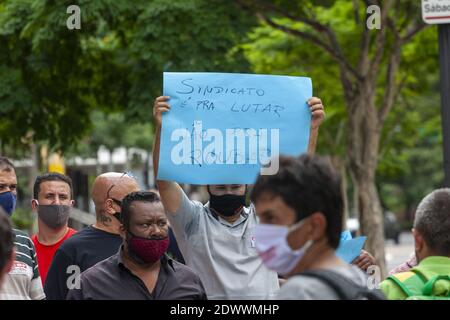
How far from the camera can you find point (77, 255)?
19.6 ft

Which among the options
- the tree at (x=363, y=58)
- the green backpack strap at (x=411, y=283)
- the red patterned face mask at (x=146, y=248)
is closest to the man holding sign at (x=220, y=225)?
the red patterned face mask at (x=146, y=248)

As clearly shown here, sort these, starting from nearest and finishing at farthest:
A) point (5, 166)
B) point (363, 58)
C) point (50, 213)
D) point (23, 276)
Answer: point (23, 276) < point (5, 166) < point (50, 213) < point (363, 58)

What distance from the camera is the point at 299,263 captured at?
3457mm

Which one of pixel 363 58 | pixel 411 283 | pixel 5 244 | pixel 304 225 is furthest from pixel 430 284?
pixel 363 58

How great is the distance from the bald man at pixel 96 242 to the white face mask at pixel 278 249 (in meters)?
2.43

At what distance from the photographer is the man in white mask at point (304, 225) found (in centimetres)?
344

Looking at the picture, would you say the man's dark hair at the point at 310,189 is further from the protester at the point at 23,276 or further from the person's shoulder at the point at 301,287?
the protester at the point at 23,276

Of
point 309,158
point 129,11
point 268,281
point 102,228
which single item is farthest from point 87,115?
point 309,158

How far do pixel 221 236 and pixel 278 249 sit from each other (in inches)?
84.5

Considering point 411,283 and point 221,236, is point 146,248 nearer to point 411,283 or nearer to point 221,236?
point 221,236

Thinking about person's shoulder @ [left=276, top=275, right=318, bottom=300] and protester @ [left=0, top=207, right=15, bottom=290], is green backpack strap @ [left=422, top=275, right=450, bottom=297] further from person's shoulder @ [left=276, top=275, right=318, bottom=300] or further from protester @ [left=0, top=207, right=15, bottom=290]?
protester @ [left=0, top=207, right=15, bottom=290]

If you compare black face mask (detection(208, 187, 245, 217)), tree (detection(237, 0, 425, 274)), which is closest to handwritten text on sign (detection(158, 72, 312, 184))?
black face mask (detection(208, 187, 245, 217))

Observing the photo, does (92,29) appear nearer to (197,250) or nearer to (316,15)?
(316,15)

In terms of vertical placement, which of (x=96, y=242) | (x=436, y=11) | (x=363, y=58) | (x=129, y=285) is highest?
(x=363, y=58)
